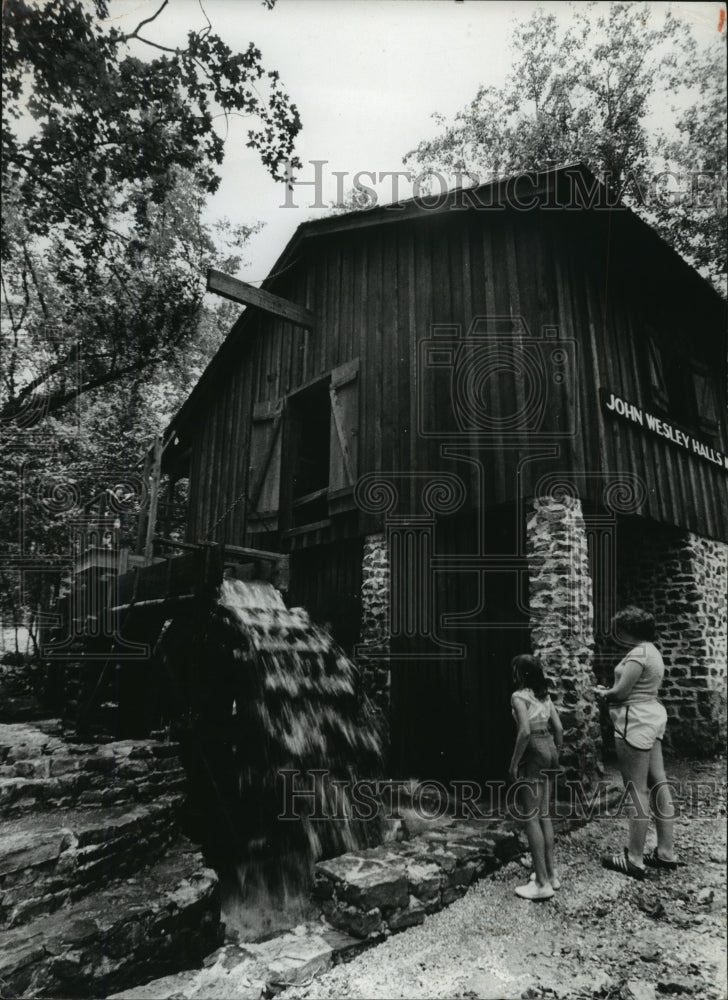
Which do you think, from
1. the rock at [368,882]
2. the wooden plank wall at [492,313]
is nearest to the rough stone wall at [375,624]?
the wooden plank wall at [492,313]

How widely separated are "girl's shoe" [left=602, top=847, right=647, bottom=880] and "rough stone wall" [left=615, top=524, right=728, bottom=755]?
3647 millimetres

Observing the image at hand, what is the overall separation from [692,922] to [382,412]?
609 cm

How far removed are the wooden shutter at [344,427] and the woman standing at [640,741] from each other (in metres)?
4.42

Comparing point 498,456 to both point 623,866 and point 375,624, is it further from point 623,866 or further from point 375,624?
point 623,866

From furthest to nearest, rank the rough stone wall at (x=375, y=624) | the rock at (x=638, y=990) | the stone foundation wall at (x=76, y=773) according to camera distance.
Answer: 1. the rough stone wall at (x=375, y=624)
2. the stone foundation wall at (x=76, y=773)
3. the rock at (x=638, y=990)

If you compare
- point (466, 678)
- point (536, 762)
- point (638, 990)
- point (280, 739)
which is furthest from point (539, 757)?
point (280, 739)

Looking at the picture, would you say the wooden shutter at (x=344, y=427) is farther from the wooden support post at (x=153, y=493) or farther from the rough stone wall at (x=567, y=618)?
the rough stone wall at (x=567, y=618)

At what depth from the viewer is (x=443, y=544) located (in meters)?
7.12

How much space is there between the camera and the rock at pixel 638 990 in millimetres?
3133

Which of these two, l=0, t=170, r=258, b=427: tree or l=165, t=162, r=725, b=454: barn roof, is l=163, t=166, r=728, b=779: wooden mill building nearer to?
l=165, t=162, r=725, b=454: barn roof

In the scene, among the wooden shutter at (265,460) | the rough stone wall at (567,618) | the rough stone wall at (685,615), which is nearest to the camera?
the rough stone wall at (567,618)

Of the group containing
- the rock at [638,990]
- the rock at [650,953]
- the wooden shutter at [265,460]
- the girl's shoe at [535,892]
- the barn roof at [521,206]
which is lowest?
the rock at [638,990]

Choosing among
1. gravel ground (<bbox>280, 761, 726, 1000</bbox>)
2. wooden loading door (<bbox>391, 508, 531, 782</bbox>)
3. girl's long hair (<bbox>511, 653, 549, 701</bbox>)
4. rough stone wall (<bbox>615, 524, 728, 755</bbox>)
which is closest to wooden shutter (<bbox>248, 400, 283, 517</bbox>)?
wooden loading door (<bbox>391, 508, 531, 782</bbox>)

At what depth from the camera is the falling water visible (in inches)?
185
